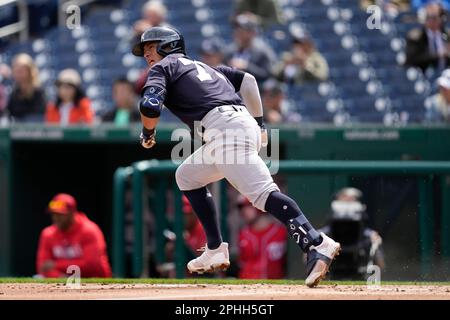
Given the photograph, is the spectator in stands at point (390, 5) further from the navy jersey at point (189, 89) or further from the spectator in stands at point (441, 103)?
the navy jersey at point (189, 89)

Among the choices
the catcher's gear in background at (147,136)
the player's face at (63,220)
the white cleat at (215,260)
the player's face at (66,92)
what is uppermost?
the player's face at (66,92)

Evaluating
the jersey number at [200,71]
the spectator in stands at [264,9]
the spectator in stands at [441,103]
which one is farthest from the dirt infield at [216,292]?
the spectator in stands at [264,9]

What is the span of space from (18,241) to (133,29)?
130 inches

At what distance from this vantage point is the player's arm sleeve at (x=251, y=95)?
721 centimetres

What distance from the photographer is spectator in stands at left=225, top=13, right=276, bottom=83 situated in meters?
11.3

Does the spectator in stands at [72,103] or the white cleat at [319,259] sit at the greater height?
the spectator in stands at [72,103]

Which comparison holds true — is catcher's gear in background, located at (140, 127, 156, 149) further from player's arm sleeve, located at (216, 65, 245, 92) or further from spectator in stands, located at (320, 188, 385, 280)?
spectator in stands, located at (320, 188, 385, 280)

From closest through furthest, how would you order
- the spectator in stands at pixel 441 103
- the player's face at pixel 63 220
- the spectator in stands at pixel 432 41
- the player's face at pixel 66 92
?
the player's face at pixel 63 220
the spectator in stands at pixel 441 103
the spectator in stands at pixel 432 41
the player's face at pixel 66 92

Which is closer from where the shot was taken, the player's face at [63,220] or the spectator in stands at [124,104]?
the player's face at [63,220]

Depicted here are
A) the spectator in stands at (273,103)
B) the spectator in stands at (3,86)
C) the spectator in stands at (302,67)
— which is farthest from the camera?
the spectator in stands at (3,86)

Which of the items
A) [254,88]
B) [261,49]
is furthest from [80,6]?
[254,88]

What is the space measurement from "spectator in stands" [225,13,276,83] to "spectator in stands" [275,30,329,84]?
0.77ft

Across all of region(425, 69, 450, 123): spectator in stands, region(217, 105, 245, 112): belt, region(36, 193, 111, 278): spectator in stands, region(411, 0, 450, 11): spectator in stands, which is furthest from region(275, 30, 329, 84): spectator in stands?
region(217, 105, 245, 112): belt

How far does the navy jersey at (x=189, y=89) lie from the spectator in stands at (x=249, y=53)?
4321 millimetres
